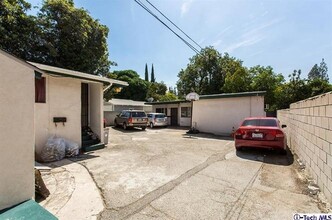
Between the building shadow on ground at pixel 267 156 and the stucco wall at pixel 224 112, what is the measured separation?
637 cm

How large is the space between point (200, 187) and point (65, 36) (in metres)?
15.0

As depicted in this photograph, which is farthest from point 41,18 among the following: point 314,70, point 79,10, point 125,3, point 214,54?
point 314,70

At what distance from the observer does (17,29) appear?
12.9 meters

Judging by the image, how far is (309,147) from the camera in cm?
503

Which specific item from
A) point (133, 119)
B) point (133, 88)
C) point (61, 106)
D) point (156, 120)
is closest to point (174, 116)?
point (156, 120)

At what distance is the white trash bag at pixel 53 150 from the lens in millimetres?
6586

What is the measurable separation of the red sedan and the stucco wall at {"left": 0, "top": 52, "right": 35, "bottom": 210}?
6.79 metres

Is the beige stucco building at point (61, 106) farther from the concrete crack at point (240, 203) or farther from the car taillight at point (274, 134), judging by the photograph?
the car taillight at point (274, 134)

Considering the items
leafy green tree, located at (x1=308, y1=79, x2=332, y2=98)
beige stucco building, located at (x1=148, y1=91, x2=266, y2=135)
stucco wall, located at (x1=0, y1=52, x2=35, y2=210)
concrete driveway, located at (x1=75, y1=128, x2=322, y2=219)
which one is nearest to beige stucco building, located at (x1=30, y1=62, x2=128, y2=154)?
concrete driveway, located at (x1=75, y1=128, x2=322, y2=219)

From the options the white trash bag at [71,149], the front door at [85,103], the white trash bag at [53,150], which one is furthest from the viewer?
the front door at [85,103]

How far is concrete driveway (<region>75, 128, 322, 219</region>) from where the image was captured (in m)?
3.28

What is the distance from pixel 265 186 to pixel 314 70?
78608mm

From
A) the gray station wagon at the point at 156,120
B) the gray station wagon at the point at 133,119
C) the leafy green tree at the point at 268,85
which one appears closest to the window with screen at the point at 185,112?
the gray station wagon at the point at 156,120

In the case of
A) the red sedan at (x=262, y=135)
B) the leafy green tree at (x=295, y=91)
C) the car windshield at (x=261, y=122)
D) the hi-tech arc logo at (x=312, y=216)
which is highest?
the leafy green tree at (x=295, y=91)
